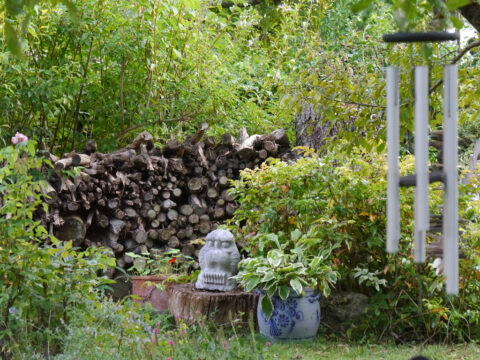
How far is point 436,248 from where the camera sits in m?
2.08

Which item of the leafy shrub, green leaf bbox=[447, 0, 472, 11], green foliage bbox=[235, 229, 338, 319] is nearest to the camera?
green leaf bbox=[447, 0, 472, 11]

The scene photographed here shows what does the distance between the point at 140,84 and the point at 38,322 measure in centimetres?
337

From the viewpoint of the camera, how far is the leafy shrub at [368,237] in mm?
4406

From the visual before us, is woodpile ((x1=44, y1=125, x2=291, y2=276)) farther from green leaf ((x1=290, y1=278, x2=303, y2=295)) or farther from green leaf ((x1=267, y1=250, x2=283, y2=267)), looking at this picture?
green leaf ((x1=290, y1=278, x2=303, y2=295))

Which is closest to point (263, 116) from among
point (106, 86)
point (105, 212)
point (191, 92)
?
point (191, 92)

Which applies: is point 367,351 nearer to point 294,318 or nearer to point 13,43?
point 294,318

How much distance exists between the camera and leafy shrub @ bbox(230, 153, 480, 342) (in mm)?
4406

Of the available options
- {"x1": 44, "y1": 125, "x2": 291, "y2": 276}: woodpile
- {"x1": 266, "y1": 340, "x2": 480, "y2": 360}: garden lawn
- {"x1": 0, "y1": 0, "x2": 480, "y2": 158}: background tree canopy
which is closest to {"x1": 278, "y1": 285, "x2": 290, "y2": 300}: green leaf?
{"x1": 266, "y1": 340, "x2": 480, "y2": 360}: garden lawn

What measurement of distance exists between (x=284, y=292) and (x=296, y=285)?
4.5 inches

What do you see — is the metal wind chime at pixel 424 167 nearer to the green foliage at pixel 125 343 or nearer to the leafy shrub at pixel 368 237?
the green foliage at pixel 125 343

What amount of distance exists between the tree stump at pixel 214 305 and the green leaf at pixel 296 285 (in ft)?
1.69

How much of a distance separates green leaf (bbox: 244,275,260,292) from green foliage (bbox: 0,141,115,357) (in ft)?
3.72

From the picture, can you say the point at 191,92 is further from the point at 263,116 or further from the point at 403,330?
the point at 403,330

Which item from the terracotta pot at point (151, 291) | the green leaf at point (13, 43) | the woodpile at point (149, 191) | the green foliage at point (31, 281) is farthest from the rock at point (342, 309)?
the green leaf at point (13, 43)
